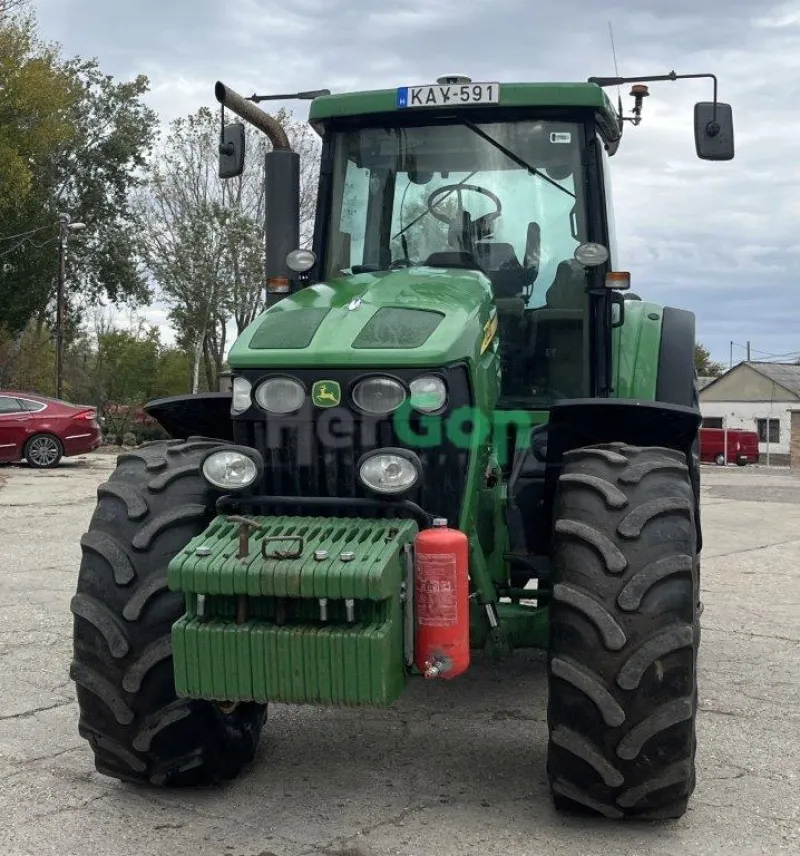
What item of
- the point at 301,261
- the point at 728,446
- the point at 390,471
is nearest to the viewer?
the point at 390,471

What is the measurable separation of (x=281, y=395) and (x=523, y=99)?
1.92m

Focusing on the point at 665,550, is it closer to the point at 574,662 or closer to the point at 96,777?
the point at 574,662

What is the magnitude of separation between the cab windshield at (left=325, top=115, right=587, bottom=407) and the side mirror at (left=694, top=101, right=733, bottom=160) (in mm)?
587

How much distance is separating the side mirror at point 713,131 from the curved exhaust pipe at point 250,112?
1.91 m

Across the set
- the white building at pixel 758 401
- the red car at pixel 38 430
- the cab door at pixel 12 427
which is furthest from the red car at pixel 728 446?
the cab door at pixel 12 427

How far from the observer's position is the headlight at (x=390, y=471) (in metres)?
3.82

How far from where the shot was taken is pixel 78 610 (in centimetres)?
396

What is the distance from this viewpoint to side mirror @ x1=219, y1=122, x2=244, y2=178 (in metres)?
5.54

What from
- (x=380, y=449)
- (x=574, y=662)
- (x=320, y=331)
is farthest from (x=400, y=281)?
(x=574, y=662)

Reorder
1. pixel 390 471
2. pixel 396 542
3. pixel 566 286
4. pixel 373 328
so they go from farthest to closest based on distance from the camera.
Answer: pixel 566 286
pixel 373 328
pixel 390 471
pixel 396 542

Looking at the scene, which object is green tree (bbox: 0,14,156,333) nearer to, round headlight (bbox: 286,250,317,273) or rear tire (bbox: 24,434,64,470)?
rear tire (bbox: 24,434,64,470)

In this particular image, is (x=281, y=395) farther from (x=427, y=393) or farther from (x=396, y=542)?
(x=396, y=542)

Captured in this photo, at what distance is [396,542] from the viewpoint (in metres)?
3.61

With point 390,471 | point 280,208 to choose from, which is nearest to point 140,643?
point 390,471
